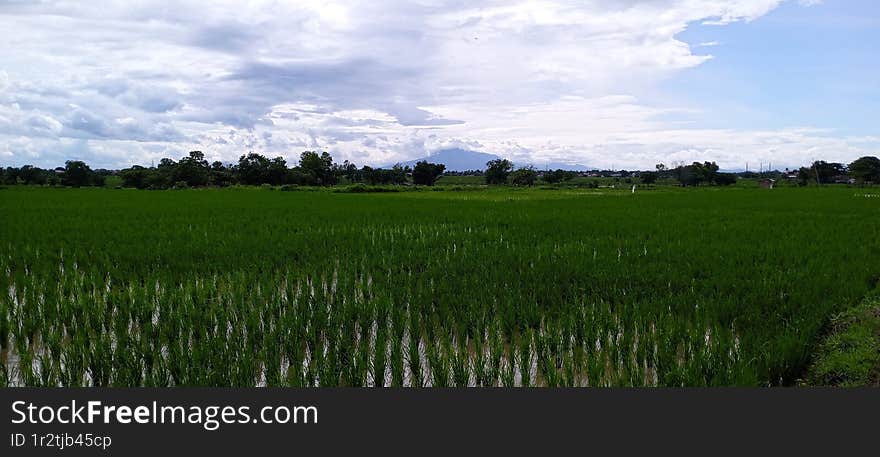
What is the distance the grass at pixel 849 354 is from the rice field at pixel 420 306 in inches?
5.3

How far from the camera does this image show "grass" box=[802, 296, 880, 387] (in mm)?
3682

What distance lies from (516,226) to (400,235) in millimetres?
2927

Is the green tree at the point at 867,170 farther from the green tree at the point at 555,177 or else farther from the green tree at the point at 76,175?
the green tree at the point at 76,175

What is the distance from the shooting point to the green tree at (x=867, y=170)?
58406 mm

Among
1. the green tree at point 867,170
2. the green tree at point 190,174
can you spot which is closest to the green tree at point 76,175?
the green tree at point 190,174

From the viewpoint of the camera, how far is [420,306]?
5.55 m

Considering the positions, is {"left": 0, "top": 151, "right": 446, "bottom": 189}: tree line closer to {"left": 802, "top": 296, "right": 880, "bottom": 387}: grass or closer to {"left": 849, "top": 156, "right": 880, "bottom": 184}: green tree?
{"left": 802, "top": 296, "right": 880, "bottom": 387}: grass

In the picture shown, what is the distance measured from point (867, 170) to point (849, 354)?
229 feet

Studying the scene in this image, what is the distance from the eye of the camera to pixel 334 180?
60.5 m

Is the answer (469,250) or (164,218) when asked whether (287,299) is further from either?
(164,218)

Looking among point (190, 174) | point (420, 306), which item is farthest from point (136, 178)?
point (420, 306)

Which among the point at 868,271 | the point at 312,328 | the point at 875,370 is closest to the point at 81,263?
the point at 312,328

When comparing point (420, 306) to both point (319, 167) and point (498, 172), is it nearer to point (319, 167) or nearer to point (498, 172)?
point (319, 167)

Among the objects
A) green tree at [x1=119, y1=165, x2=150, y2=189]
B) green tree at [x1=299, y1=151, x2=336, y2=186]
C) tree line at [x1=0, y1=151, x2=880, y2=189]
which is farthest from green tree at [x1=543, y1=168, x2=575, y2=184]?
green tree at [x1=119, y1=165, x2=150, y2=189]
